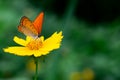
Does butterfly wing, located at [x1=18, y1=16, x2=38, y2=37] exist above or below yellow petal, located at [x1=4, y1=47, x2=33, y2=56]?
above

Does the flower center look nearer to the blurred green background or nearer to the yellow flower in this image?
the yellow flower

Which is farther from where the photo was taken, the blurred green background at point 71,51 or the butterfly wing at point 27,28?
the blurred green background at point 71,51

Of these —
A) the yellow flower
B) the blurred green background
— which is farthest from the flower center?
the blurred green background

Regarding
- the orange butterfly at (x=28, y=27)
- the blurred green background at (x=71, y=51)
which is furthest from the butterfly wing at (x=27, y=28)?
the blurred green background at (x=71, y=51)

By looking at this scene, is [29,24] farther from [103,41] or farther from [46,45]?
[103,41]

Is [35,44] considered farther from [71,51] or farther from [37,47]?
[71,51]

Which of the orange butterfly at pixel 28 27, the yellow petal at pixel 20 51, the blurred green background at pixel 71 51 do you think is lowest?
the yellow petal at pixel 20 51

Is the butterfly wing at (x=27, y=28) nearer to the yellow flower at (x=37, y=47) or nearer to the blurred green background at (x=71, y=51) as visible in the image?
the yellow flower at (x=37, y=47)

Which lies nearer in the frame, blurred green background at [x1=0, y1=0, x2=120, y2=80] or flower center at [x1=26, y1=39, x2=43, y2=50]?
flower center at [x1=26, y1=39, x2=43, y2=50]
